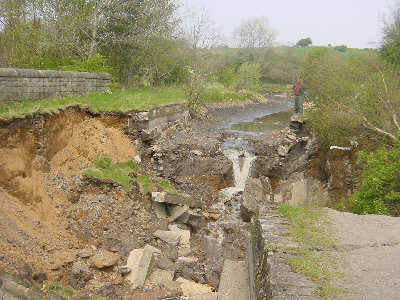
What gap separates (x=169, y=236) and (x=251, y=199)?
3.70 m

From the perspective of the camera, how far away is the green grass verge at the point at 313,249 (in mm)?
3930

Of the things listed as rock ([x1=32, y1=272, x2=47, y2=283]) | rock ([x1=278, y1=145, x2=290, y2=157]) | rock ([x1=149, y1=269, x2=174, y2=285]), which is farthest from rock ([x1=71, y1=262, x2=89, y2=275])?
rock ([x1=278, y1=145, x2=290, y2=157])

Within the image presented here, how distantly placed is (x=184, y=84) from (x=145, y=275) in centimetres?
1899

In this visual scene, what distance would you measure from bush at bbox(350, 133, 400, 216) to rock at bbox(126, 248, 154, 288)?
474 centimetres

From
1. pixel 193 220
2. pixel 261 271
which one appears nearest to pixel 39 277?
pixel 261 271

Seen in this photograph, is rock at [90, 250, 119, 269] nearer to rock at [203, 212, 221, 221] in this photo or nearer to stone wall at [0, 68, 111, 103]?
rock at [203, 212, 221, 221]

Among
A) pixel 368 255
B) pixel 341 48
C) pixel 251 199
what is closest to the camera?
pixel 368 255

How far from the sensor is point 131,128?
1209 centimetres

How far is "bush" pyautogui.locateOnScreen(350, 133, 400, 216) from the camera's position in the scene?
7.66 meters

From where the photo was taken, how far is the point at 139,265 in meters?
6.32

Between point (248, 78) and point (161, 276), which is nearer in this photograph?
point (161, 276)

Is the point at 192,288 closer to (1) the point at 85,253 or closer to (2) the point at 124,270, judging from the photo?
(2) the point at 124,270

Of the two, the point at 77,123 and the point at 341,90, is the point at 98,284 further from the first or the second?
the point at 341,90

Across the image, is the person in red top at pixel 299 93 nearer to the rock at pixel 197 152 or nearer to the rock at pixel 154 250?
the rock at pixel 197 152
